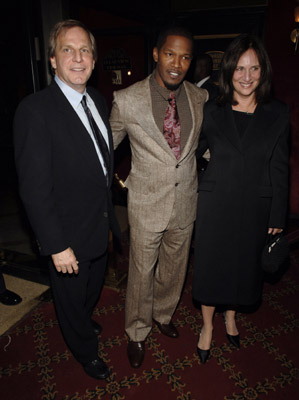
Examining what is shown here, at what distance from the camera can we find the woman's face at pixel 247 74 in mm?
1982

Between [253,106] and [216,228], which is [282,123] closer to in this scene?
[253,106]

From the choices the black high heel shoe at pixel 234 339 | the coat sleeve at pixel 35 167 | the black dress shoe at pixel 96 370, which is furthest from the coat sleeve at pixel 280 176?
the black dress shoe at pixel 96 370

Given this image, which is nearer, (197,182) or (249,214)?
(249,214)

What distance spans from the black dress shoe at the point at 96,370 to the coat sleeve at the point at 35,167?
103cm

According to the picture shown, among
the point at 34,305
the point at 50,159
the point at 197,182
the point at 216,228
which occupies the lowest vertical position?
the point at 34,305

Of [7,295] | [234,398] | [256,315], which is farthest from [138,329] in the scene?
[7,295]

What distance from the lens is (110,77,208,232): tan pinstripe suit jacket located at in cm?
200

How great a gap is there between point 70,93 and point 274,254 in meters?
1.60

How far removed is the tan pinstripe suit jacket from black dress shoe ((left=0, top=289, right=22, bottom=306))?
61.3 inches

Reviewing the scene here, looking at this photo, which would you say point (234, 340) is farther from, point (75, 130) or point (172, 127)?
point (75, 130)

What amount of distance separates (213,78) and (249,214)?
3479mm

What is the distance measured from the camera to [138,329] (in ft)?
7.87

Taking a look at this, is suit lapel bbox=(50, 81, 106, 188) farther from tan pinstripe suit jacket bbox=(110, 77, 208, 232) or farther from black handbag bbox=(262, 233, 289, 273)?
black handbag bbox=(262, 233, 289, 273)

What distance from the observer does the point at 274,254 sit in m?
2.21
